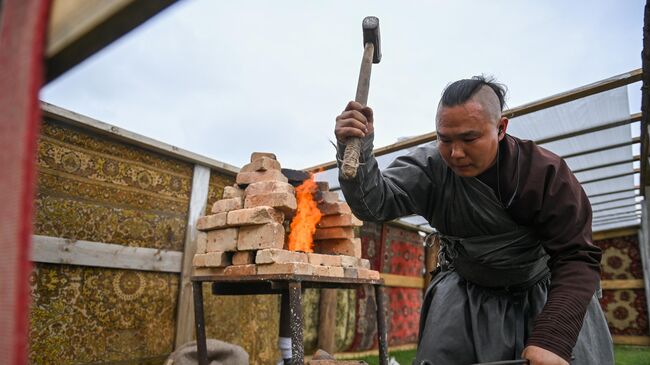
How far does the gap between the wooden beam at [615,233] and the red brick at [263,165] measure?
415 inches

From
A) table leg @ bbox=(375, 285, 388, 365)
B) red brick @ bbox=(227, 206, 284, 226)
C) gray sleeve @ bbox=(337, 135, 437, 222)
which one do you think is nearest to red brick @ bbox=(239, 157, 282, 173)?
red brick @ bbox=(227, 206, 284, 226)

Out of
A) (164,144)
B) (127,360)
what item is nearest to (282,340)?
(127,360)

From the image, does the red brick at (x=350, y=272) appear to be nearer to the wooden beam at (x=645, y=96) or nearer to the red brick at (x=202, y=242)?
the red brick at (x=202, y=242)

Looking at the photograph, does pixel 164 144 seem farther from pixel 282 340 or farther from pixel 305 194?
pixel 282 340

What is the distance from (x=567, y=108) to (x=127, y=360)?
5.11 m

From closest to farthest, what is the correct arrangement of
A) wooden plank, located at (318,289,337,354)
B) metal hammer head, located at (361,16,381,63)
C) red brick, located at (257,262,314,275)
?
1. metal hammer head, located at (361,16,381,63)
2. red brick, located at (257,262,314,275)
3. wooden plank, located at (318,289,337,354)

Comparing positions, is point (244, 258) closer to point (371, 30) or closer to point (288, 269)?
point (288, 269)

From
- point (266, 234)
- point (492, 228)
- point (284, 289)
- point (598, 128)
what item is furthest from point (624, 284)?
point (492, 228)

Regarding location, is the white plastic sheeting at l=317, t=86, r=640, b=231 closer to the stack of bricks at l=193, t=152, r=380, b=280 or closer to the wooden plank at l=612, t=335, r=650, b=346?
the stack of bricks at l=193, t=152, r=380, b=280

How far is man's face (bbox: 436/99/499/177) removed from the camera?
202cm

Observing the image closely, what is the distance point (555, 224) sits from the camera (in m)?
2.02

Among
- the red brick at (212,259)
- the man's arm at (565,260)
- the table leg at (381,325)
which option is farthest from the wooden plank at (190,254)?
the man's arm at (565,260)

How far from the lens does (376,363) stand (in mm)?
6270

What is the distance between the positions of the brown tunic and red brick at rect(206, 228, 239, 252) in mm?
2429
